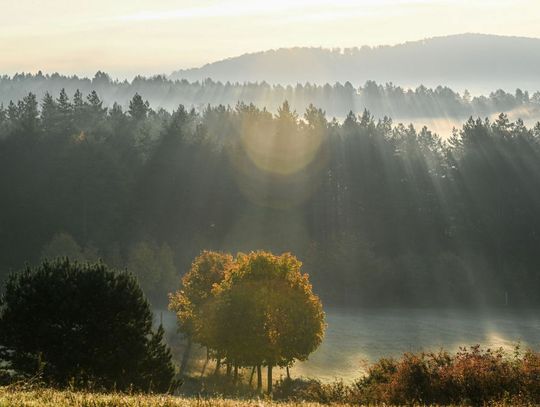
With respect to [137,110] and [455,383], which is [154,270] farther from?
[137,110]

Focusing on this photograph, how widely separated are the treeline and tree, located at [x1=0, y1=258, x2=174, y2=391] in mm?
55592

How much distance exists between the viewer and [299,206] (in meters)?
112

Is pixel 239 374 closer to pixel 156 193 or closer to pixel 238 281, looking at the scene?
pixel 238 281

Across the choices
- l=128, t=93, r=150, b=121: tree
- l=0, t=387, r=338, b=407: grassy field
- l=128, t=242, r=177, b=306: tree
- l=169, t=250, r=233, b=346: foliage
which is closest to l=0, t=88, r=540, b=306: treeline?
l=128, t=242, r=177, b=306: tree

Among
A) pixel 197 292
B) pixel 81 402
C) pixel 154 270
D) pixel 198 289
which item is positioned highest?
pixel 81 402

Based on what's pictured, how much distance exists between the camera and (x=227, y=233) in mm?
107625

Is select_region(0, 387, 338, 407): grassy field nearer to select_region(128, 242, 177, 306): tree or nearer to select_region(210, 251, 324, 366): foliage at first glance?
select_region(210, 251, 324, 366): foliage

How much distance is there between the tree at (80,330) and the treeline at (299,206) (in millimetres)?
55592

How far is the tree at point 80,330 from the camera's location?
3444 centimetres

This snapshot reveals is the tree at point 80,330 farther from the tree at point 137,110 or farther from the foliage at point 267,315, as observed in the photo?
the tree at point 137,110

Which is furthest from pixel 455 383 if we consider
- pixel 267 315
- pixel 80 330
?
pixel 267 315

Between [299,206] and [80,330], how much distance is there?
7820 centimetres

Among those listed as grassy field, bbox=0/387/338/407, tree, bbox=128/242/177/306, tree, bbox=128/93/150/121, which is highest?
tree, bbox=128/93/150/121

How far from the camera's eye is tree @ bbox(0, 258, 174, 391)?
34.4 metres
